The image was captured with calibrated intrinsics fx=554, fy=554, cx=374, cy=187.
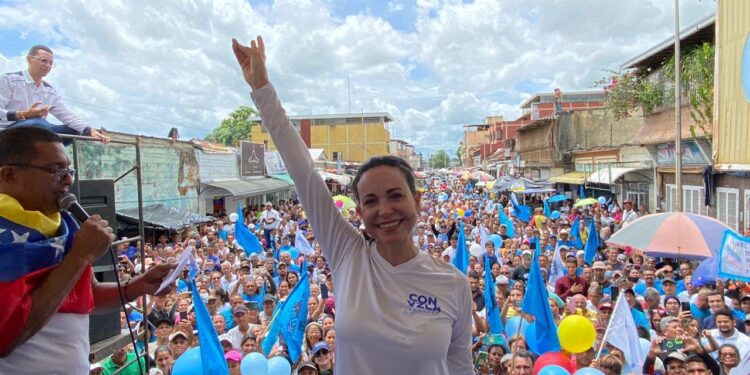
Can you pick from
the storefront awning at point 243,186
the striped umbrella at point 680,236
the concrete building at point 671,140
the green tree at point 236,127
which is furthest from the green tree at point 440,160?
the striped umbrella at point 680,236

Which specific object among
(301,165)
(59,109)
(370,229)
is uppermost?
(59,109)

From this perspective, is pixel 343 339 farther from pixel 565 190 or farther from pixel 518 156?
pixel 518 156

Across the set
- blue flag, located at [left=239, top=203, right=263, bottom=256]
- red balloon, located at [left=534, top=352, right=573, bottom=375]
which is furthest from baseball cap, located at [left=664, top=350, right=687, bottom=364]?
blue flag, located at [left=239, top=203, right=263, bottom=256]

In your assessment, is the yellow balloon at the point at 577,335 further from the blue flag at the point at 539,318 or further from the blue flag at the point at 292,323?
the blue flag at the point at 292,323

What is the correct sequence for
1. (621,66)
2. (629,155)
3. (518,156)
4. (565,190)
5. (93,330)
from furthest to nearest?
(518,156), (565,190), (629,155), (621,66), (93,330)

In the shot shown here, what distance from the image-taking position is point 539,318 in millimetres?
5699

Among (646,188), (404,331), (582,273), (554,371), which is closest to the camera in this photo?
(404,331)

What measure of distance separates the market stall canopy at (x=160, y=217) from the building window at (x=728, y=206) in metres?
13.3

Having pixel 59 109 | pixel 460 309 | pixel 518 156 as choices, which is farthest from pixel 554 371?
pixel 518 156

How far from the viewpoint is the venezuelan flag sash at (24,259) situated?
164 centimetres

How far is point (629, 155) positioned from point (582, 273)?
1515 centimetres

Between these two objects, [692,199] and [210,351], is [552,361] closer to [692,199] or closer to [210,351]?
[210,351]

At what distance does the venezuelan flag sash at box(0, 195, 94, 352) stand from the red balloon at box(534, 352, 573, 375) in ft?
13.6

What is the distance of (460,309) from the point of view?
1.91 m
